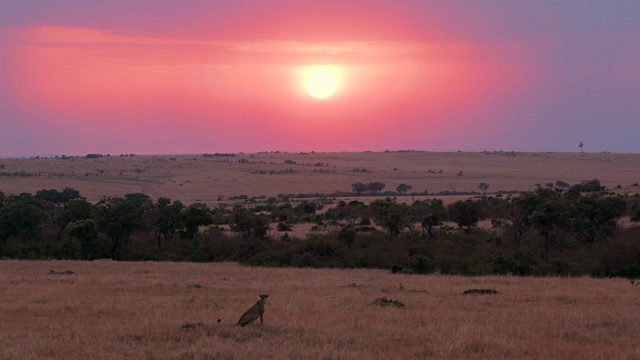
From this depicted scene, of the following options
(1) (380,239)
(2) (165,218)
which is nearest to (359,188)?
(2) (165,218)

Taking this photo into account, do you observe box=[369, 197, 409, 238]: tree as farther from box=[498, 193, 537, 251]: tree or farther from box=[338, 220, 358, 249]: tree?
box=[498, 193, 537, 251]: tree

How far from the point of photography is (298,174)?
13025 cm

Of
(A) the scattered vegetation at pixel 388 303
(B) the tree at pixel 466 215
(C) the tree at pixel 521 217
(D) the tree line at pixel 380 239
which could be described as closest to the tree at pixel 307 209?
(D) the tree line at pixel 380 239

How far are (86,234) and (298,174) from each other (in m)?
90.3

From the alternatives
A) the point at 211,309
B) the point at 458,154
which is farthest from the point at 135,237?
the point at 458,154

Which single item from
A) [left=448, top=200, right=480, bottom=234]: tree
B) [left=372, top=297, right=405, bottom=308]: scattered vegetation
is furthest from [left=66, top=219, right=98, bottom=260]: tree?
[left=372, top=297, right=405, bottom=308]: scattered vegetation

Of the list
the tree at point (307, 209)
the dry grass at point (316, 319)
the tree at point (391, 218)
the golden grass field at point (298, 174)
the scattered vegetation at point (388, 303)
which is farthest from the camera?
the golden grass field at point (298, 174)

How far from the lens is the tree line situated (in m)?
32.0

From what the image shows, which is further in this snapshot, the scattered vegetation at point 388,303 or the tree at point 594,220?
the tree at point 594,220

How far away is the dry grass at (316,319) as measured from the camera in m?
11.5

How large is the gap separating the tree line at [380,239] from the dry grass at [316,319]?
7.31 meters

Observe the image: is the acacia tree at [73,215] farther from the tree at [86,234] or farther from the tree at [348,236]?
the tree at [348,236]

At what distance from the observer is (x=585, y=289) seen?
21.6 m

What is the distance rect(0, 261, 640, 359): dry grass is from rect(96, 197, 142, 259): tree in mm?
16115
